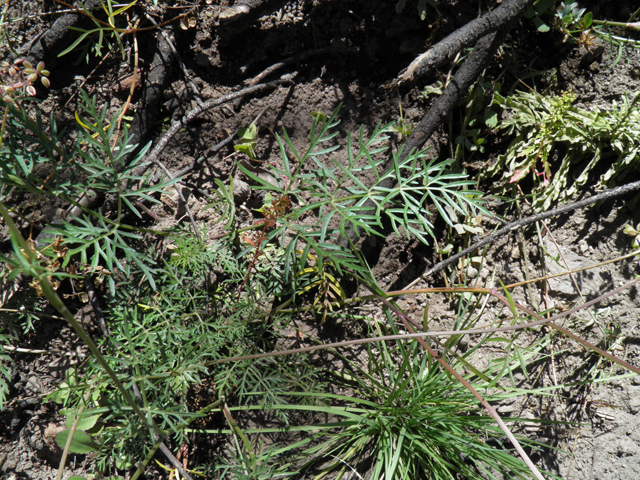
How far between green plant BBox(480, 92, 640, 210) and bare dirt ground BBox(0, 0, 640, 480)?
0.30 feet

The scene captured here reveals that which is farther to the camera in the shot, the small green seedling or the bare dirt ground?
the small green seedling

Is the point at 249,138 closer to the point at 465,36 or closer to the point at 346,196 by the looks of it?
the point at 346,196

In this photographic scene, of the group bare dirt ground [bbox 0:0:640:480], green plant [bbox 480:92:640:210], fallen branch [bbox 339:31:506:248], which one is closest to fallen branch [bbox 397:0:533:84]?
fallen branch [bbox 339:31:506:248]

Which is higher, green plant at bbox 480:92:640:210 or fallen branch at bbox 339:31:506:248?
fallen branch at bbox 339:31:506:248

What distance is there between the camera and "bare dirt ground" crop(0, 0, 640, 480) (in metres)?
1.97

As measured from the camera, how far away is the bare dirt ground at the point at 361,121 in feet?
6.45

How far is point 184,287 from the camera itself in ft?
6.23

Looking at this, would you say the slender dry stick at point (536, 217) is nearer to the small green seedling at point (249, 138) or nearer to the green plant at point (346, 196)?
the green plant at point (346, 196)

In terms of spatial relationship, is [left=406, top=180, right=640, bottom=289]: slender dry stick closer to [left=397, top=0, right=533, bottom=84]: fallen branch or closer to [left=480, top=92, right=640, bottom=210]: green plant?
[left=480, top=92, right=640, bottom=210]: green plant

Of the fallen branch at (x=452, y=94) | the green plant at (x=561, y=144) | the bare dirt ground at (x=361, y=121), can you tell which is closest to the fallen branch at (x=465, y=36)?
the fallen branch at (x=452, y=94)

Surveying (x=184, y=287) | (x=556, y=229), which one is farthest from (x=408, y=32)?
(x=184, y=287)

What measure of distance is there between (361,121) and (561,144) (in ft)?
3.29

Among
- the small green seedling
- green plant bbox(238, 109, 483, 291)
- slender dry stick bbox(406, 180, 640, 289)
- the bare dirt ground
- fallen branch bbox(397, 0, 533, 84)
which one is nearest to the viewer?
green plant bbox(238, 109, 483, 291)

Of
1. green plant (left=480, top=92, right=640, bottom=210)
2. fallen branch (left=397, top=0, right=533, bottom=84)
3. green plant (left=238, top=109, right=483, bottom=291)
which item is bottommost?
green plant (left=480, top=92, right=640, bottom=210)
